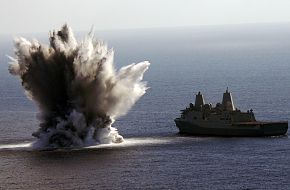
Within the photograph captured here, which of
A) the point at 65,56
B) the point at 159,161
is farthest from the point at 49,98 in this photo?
the point at 159,161

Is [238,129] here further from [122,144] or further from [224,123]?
[122,144]

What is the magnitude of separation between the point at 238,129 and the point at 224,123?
3.29 metres

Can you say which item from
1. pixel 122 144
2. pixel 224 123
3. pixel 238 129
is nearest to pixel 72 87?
pixel 122 144

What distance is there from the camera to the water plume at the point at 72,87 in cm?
12162

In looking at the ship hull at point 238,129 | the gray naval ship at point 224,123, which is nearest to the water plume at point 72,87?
the ship hull at point 238,129

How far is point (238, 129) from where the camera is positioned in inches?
5202

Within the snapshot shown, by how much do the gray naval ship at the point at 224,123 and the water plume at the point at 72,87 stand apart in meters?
17.7

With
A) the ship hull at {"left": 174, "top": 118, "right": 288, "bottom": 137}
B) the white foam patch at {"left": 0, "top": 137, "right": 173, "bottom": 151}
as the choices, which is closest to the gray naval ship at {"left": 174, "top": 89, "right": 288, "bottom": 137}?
the ship hull at {"left": 174, "top": 118, "right": 288, "bottom": 137}

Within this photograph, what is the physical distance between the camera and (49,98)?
124 meters

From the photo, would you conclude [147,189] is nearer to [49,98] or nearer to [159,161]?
[159,161]

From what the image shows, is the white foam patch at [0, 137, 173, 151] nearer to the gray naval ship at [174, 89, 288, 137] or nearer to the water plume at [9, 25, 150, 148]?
the water plume at [9, 25, 150, 148]

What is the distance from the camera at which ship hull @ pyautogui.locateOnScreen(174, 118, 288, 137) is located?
128625mm

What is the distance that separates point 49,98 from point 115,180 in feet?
110

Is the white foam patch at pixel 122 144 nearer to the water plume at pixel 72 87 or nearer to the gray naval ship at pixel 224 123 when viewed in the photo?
the water plume at pixel 72 87
